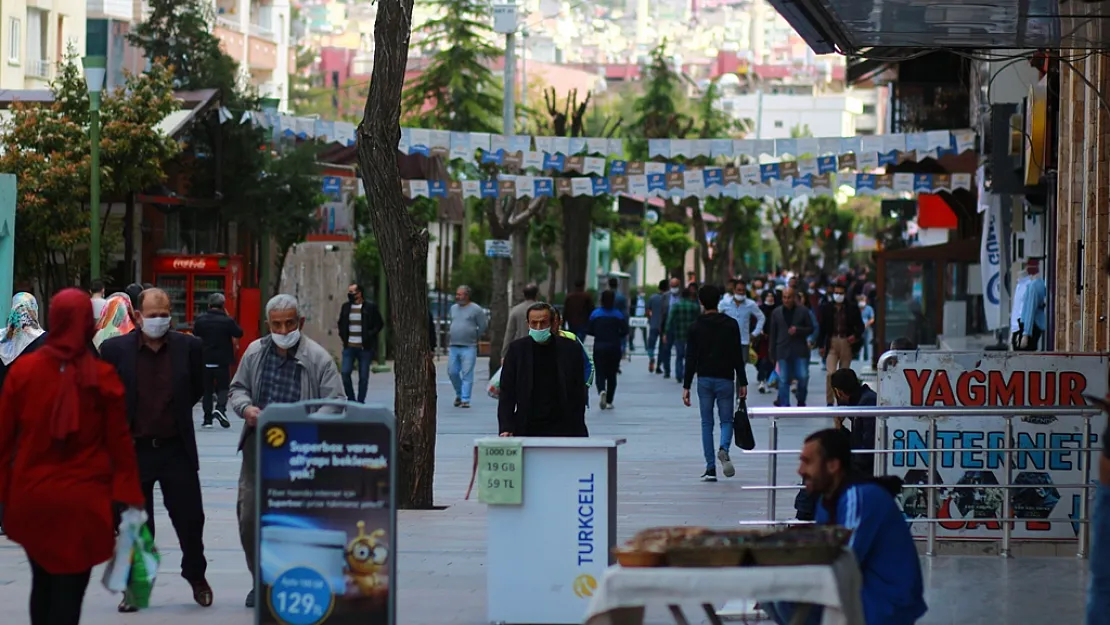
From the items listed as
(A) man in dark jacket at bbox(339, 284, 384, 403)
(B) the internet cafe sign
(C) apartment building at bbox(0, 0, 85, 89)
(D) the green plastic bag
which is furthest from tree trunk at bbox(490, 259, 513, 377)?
(D) the green plastic bag

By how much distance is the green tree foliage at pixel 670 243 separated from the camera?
58.4 m

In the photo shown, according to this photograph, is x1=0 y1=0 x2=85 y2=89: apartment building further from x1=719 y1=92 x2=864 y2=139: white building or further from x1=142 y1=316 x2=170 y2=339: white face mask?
x1=719 y1=92 x2=864 y2=139: white building

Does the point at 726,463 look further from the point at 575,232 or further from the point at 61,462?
the point at 575,232

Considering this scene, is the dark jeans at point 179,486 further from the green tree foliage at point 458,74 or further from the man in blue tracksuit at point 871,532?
the green tree foliage at point 458,74

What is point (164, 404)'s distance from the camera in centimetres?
912

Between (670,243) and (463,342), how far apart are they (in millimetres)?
34113

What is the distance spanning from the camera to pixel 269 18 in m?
77.4

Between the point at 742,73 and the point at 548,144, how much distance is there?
6446 inches

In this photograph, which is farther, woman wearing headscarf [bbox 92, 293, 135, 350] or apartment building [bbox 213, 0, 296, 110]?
apartment building [bbox 213, 0, 296, 110]

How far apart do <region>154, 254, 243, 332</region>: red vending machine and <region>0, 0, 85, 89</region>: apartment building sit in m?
16.2

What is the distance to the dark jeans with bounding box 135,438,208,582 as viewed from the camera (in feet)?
30.1

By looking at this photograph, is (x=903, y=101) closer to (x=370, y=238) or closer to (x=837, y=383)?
(x=370, y=238)

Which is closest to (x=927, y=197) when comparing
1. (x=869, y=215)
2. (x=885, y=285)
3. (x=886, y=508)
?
(x=885, y=285)

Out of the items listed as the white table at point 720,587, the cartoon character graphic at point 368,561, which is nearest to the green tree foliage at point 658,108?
the cartoon character graphic at point 368,561
